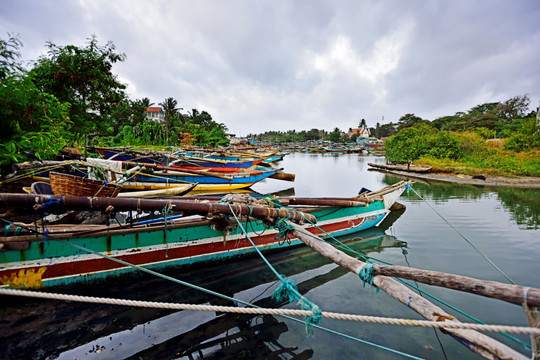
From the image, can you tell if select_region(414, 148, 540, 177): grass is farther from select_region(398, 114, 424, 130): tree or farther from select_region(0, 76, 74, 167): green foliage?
select_region(398, 114, 424, 130): tree

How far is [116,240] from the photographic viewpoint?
4996mm

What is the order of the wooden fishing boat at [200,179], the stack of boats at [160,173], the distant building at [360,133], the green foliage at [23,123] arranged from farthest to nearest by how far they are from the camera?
the distant building at [360,133]
the wooden fishing boat at [200,179]
the stack of boats at [160,173]
the green foliage at [23,123]

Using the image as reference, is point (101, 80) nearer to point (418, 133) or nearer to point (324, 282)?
point (324, 282)

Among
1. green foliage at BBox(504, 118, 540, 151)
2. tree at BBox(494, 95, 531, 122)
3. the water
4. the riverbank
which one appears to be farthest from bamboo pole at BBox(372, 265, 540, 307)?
tree at BBox(494, 95, 531, 122)

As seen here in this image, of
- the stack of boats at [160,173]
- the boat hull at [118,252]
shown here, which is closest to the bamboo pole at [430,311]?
the boat hull at [118,252]

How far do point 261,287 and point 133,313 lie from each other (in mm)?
2551

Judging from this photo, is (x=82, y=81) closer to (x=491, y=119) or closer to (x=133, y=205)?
(x=133, y=205)

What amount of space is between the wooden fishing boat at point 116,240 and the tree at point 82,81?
1096 cm

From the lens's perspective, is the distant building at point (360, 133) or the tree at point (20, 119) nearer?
the tree at point (20, 119)

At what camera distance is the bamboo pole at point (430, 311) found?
6.53 feet

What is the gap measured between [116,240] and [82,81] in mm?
12505

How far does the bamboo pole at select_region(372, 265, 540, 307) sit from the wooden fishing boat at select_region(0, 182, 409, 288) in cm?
146

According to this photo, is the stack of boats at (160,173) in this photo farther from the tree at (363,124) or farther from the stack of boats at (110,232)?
the tree at (363,124)

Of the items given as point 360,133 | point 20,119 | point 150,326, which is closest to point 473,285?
point 150,326
